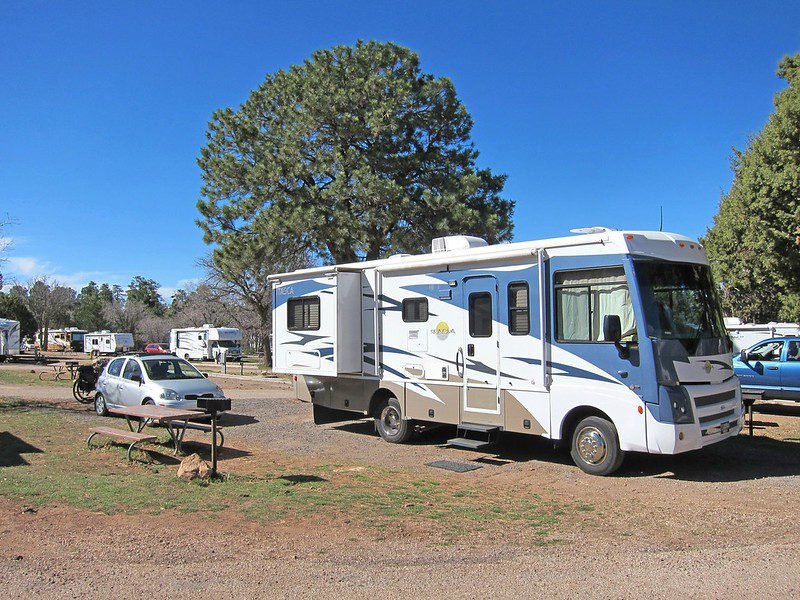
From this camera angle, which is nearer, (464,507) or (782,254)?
(464,507)

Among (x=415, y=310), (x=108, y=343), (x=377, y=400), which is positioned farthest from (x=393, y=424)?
(x=108, y=343)

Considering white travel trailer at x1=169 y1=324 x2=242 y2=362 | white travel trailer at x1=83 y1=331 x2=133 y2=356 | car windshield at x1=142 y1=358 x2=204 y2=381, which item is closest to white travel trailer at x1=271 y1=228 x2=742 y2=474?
car windshield at x1=142 y1=358 x2=204 y2=381

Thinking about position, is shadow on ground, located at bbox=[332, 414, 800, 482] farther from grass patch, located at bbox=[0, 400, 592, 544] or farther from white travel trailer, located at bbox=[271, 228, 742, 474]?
grass patch, located at bbox=[0, 400, 592, 544]

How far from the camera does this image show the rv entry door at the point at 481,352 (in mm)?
10117

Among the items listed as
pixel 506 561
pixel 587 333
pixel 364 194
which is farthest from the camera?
pixel 364 194

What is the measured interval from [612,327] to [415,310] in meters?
3.88

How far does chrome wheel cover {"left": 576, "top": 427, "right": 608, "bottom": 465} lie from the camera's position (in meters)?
8.77

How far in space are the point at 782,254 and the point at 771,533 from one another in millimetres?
14179

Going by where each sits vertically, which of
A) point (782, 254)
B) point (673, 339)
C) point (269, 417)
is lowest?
point (269, 417)

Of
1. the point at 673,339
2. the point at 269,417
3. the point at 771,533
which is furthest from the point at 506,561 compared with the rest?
the point at 269,417

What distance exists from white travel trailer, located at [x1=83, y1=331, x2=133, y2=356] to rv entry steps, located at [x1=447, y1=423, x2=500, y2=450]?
55463mm

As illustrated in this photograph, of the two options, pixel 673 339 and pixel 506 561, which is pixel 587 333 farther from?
pixel 506 561

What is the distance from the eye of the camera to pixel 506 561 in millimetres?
5199

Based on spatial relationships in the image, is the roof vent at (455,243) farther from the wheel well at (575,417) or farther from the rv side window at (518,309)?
the wheel well at (575,417)
